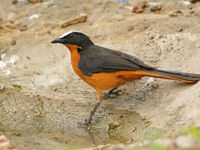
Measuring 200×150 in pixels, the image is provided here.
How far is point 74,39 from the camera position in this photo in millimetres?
5375

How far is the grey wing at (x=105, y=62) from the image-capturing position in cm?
491

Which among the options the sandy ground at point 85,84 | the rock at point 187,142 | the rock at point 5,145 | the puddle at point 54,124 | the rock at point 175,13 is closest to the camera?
the rock at point 187,142

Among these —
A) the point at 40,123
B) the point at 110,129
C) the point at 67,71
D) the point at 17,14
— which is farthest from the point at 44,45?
the point at 110,129

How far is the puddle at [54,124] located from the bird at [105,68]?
0.28 metres

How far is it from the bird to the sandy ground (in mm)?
307

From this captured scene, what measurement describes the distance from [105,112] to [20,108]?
1.48m

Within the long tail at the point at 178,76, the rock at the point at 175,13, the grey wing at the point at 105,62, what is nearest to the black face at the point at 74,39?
the grey wing at the point at 105,62

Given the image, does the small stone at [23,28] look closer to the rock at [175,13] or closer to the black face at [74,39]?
the black face at [74,39]

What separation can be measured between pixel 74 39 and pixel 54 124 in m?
1.51

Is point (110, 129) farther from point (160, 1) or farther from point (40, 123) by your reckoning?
point (160, 1)

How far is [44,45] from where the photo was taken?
699cm

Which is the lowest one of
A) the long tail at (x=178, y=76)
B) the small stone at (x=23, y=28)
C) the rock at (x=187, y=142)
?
the small stone at (x=23, y=28)

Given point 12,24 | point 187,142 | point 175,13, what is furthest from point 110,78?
point 12,24

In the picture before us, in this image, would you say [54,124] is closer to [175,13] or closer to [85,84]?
[85,84]
